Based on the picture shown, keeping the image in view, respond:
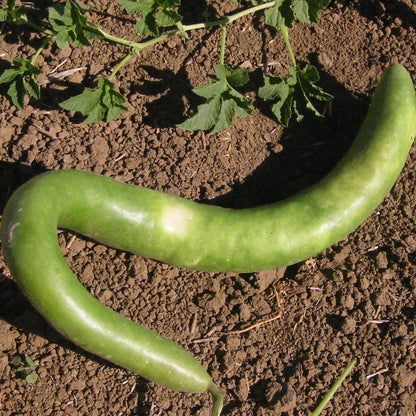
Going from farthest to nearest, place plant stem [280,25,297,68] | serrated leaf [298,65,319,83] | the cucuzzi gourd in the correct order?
plant stem [280,25,297,68] < serrated leaf [298,65,319,83] < the cucuzzi gourd

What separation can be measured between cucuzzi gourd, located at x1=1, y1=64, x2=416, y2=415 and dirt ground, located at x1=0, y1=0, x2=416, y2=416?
0.30 metres

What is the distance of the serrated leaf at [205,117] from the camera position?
425 cm

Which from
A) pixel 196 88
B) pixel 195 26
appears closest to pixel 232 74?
pixel 196 88

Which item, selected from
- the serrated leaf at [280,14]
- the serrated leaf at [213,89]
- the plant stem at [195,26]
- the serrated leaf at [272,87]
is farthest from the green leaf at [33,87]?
the serrated leaf at [280,14]

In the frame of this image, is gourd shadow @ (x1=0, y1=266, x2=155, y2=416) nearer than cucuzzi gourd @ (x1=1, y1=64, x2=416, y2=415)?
No

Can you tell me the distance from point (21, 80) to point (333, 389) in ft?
10.1

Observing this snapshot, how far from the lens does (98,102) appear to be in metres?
4.37

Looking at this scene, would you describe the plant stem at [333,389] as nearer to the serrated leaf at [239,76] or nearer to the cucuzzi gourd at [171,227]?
the cucuzzi gourd at [171,227]

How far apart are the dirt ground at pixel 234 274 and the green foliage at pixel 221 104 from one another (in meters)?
0.31

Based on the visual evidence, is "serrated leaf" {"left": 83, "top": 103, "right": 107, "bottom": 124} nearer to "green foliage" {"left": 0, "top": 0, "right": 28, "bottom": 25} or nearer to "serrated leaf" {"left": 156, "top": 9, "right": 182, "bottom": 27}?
"serrated leaf" {"left": 156, "top": 9, "right": 182, "bottom": 27}

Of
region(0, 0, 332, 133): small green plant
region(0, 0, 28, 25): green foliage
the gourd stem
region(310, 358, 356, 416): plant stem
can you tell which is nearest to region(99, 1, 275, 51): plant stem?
region(0, 0, 332, 133): small green plant

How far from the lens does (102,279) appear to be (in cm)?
429

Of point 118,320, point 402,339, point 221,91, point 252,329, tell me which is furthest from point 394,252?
point 118,320

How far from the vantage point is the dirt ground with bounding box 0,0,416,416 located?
4.09 m
